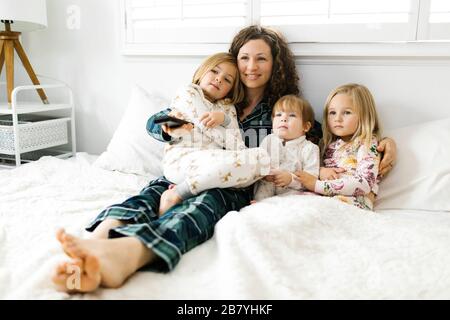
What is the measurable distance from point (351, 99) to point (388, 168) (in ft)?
0.93

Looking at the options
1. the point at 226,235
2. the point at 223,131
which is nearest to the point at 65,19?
the point at 223,131

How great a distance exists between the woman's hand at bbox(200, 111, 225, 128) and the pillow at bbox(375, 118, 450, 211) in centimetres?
64

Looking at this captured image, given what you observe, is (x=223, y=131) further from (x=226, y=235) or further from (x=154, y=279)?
(x=154, y=279)

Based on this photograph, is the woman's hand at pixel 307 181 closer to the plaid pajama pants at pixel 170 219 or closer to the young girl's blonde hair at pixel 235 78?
the plaid pajama pants at pixel 170 219

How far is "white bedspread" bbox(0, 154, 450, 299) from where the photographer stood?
91 cm

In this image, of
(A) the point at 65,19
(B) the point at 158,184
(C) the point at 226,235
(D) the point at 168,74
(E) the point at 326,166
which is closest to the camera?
(C) the point at 226,235

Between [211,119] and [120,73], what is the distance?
0.91 meters

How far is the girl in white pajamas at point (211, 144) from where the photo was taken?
4.40 ft

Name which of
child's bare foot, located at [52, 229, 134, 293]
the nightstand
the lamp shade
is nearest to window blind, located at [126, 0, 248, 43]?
the lamp shade

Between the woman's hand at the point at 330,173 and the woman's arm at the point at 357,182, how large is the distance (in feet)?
0.14

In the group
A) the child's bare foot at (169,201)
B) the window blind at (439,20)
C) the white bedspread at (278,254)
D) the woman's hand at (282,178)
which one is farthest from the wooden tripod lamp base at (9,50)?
the window blind at (439,20)

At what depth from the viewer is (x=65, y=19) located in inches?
90.2

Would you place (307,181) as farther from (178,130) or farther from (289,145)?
(178,130)

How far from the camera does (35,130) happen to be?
210cm
